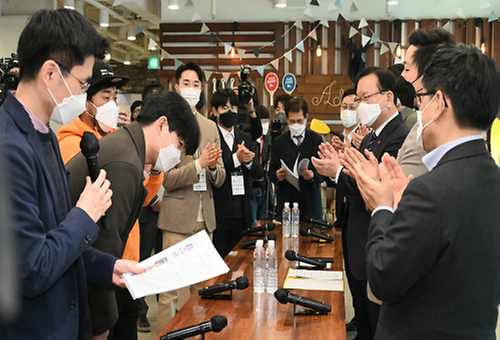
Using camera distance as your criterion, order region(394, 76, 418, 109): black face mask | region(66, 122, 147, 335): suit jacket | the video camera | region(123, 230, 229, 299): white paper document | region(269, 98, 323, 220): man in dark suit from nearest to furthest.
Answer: region(123, 230, 229, 299): white paper document → region(66, 122, 147, 335): suit jacket → the video camera → region(394, 76, 418, 109): black face mask → region(269, 98, 323, 220): man in dark suit

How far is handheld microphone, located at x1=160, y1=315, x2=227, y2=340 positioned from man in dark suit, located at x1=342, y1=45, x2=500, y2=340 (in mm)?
579

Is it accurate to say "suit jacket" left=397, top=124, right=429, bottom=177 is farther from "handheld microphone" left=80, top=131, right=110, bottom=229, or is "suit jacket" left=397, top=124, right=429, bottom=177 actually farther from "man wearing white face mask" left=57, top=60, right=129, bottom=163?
"man wearing white face mask" left=57, top=60, right=129, bottom=163

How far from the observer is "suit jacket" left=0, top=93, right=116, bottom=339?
1.02m

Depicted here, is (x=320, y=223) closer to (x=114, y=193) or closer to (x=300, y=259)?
(x=300, y=259)

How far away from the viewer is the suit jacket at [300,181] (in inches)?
150

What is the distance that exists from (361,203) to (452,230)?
4.07 ft

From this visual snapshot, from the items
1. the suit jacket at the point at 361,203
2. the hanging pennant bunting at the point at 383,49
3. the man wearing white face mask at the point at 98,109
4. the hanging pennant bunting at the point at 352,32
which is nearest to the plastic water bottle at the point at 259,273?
the suit jacket at the point at 361,203

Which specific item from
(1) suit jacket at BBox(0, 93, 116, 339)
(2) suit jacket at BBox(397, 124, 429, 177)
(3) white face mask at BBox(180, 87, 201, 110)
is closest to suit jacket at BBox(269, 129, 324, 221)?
(3) white face mask at BBox(180, 87, 201, 110)

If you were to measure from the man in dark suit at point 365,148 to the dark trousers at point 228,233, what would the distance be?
108cm

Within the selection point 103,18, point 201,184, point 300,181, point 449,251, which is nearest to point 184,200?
point 201,184

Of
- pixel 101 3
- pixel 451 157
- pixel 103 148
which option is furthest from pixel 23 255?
pixel 101 3

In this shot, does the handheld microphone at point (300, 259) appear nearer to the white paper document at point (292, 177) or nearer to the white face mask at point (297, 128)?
the white paper document at point (292, 177)

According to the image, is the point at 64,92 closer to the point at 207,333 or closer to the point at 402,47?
the point at 207,333

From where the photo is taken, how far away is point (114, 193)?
1.53 meters
